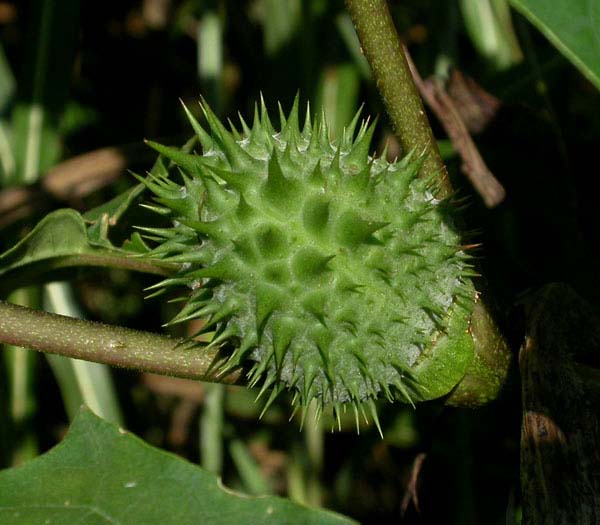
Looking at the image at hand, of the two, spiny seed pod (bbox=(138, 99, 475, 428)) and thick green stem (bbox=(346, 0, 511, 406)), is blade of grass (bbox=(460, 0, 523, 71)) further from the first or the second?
spiny seed pod (bbox=(138, 99, 475, 428))

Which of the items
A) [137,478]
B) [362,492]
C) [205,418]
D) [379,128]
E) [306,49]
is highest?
[306,49]

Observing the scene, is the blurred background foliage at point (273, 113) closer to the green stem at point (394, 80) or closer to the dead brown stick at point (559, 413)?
the dead brown stick at point (559, 413)

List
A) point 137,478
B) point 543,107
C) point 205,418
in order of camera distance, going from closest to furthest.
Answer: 1. point 137,478
2. point 543,107
3. point 205,418

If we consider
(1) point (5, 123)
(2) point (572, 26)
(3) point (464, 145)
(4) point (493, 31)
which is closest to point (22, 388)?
(1) point (5, 123)

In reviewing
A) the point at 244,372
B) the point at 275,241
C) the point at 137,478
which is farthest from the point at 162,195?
the point at 137,478

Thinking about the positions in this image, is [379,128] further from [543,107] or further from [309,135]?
[309,135]

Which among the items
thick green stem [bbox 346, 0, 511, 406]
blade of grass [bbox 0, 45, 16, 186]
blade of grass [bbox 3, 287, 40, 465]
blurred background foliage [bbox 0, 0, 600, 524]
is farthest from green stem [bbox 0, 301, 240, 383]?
blade of grass [bbox 0, 45, 16, 186]

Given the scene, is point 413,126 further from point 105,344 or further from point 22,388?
point 22,388
